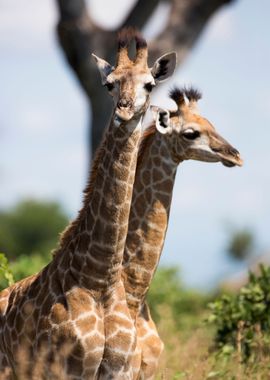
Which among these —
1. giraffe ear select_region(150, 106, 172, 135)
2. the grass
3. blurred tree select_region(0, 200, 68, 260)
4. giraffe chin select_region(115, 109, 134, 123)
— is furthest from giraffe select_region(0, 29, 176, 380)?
blurred tree select_region(0, 200, 68, 260)

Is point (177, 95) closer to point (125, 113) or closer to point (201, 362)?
point (125, 113)

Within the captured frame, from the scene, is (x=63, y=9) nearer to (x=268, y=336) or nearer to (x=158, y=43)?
(x=158, y=43)

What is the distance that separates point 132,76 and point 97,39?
39.5 feet

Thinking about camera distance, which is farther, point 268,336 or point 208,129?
point 268,336

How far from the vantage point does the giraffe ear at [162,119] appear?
9.13m

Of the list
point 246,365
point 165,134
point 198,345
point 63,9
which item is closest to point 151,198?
point 165,134

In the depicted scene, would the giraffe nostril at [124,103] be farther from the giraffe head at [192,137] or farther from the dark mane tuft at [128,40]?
the giraffe head at [192,137]

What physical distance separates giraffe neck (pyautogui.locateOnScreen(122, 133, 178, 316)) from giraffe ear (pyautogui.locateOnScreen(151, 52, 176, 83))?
77cm

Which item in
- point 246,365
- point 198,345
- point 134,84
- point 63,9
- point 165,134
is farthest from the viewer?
point 63,9

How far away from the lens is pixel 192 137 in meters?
9.08

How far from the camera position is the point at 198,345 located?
11844 mm

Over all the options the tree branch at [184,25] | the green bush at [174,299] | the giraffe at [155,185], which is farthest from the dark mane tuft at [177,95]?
the tree branch at [184,25]

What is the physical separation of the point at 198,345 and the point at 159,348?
10.7 feet

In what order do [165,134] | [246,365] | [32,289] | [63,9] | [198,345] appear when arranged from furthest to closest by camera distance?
[63,9], [198,345], [246,365], [165,134], [32,289]
